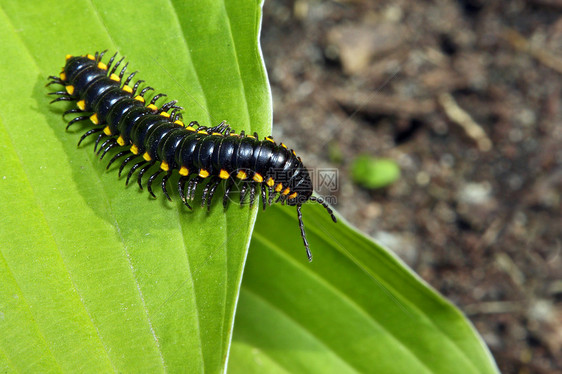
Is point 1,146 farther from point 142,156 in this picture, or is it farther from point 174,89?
point 174,89

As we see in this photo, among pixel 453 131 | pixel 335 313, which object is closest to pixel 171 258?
pixel 335 313

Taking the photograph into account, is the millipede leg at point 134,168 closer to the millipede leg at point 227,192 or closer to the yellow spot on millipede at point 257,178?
the millipede leg at point 227,192

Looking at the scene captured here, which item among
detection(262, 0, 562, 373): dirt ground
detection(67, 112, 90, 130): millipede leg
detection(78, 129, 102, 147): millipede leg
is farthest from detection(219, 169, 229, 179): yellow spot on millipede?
detection(262, 0, 562, 373): dirt ground

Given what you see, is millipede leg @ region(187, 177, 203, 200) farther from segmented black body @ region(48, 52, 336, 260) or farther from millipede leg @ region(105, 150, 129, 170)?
millipede leg @ region(105, 150, 129, 170)

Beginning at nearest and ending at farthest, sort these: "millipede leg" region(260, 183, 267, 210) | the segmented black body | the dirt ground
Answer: "millipede leg" region(260, 183, 267, 210)
the segmented black body
the dirt ground

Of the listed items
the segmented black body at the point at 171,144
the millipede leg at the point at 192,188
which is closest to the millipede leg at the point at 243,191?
the segmented black body at the point at 171,144

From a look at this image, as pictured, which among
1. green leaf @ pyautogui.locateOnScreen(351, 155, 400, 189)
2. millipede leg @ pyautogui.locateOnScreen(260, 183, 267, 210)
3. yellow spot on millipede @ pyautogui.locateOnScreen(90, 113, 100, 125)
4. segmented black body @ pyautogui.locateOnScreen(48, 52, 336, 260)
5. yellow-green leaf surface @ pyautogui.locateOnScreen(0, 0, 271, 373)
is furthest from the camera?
green leaf @ pyautogui.locateOnScreen(351, 155, 400, 189)

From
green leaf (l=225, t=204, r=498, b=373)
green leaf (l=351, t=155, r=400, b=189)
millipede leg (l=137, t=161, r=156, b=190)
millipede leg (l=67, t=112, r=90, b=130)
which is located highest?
green leaf (l=351, t=155, r=400, b=189)
